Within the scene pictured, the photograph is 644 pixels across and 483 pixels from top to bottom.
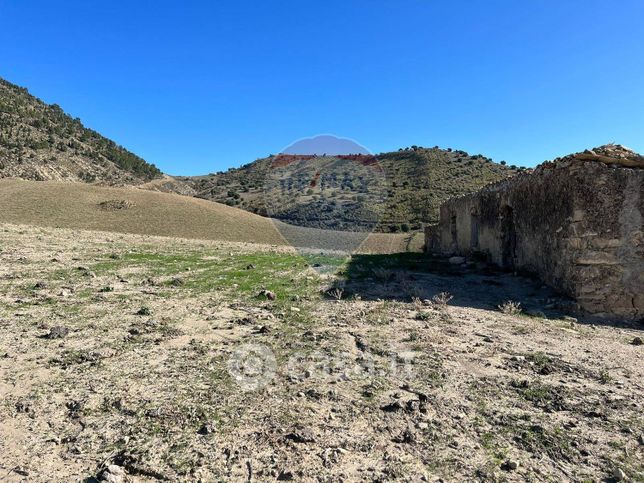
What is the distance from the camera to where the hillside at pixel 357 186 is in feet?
39.8

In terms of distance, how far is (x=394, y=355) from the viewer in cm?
516

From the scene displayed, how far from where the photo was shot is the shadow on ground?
810cm

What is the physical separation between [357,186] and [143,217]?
25.2 metres

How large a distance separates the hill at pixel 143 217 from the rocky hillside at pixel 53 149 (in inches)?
575

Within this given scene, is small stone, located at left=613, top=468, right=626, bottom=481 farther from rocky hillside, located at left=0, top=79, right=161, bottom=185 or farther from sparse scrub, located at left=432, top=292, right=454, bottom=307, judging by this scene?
rocky hillside, located at left=0, top=79, right=161, bottom=185

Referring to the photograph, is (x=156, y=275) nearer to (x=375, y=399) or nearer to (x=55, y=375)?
(x=55, y=375)

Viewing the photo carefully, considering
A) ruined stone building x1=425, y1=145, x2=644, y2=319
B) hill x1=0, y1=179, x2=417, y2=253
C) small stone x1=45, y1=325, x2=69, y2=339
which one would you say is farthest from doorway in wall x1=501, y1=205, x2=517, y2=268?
small stone x1=45, y1=325, x2=69, y2=339

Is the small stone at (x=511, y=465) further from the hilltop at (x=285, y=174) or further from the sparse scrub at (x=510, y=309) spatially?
the hilltop at (x=285, y=174)

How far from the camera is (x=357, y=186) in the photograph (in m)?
12.2

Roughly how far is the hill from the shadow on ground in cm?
1033

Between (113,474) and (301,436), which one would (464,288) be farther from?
(113,474)

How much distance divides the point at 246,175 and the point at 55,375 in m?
74.9

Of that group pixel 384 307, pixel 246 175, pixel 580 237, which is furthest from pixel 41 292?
pixel 246 175

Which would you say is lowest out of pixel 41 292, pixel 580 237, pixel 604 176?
pixel 41 292
